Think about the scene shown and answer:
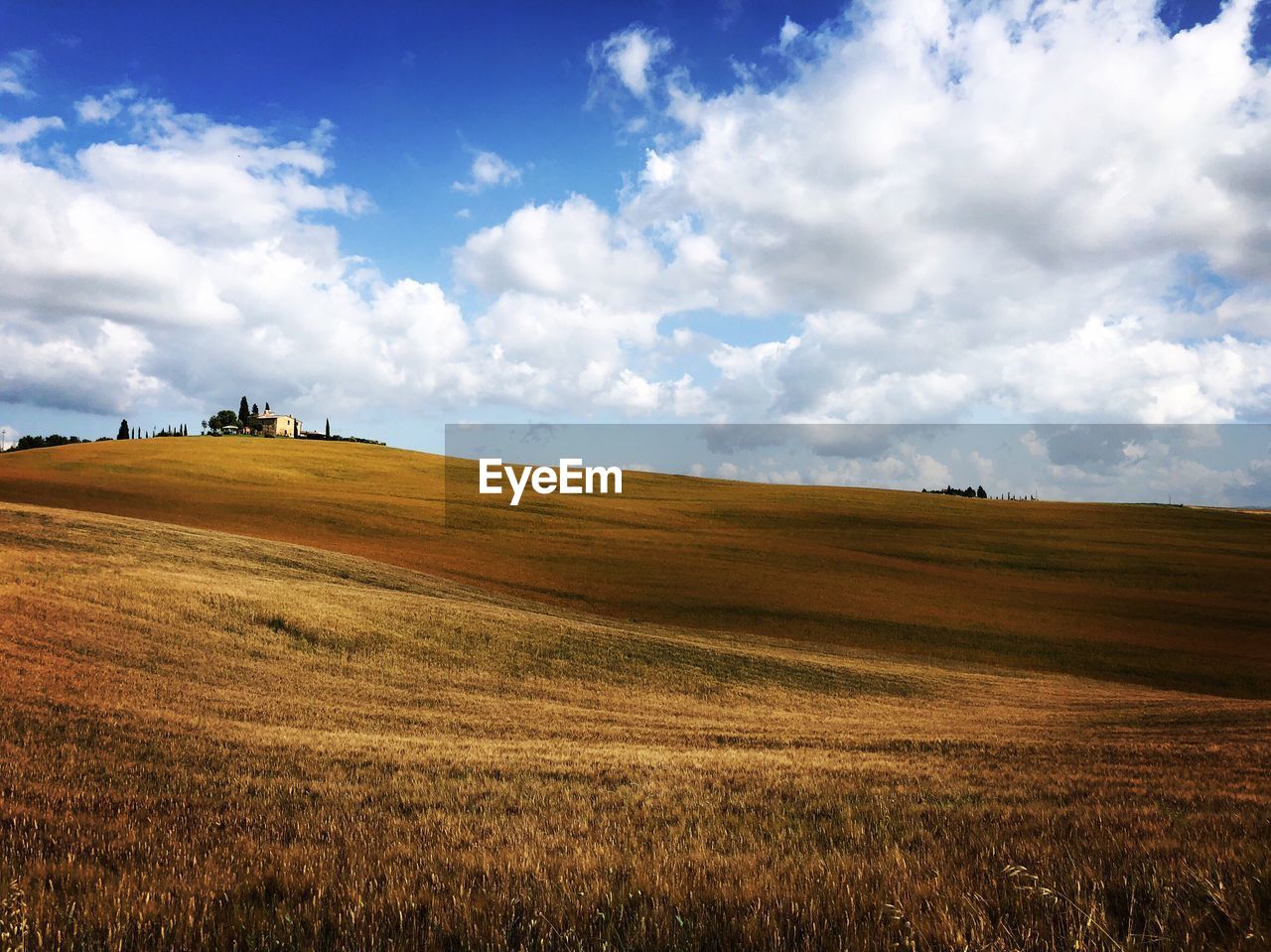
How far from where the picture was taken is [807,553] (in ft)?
227

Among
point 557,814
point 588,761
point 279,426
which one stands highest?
point 279,426

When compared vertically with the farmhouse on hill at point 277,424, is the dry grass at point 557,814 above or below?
below

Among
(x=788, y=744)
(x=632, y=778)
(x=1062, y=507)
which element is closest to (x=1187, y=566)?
(x=1062, y=507)

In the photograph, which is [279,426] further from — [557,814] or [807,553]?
[557,814]

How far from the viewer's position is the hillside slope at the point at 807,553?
47.4 meters

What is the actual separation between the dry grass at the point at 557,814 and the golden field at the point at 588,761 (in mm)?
48

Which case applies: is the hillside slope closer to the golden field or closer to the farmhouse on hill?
the golden field

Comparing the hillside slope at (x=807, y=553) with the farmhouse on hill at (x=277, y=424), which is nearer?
the hillside slope at (x=807, y=553)

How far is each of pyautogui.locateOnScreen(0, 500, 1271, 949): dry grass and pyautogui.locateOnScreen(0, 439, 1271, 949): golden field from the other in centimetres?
5

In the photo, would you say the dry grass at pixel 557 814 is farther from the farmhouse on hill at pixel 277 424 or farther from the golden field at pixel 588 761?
the farmhouse on hill at pixel 277 424

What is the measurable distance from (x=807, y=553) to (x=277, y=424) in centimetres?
16429

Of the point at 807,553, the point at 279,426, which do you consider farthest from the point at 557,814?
the point at 279,426

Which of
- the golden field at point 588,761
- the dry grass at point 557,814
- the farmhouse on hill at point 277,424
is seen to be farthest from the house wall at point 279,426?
the dry grass at point 557,814

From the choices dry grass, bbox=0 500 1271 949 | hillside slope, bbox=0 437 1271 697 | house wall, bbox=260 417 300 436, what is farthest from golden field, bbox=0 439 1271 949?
house wall, bbox=260 417 300 436
